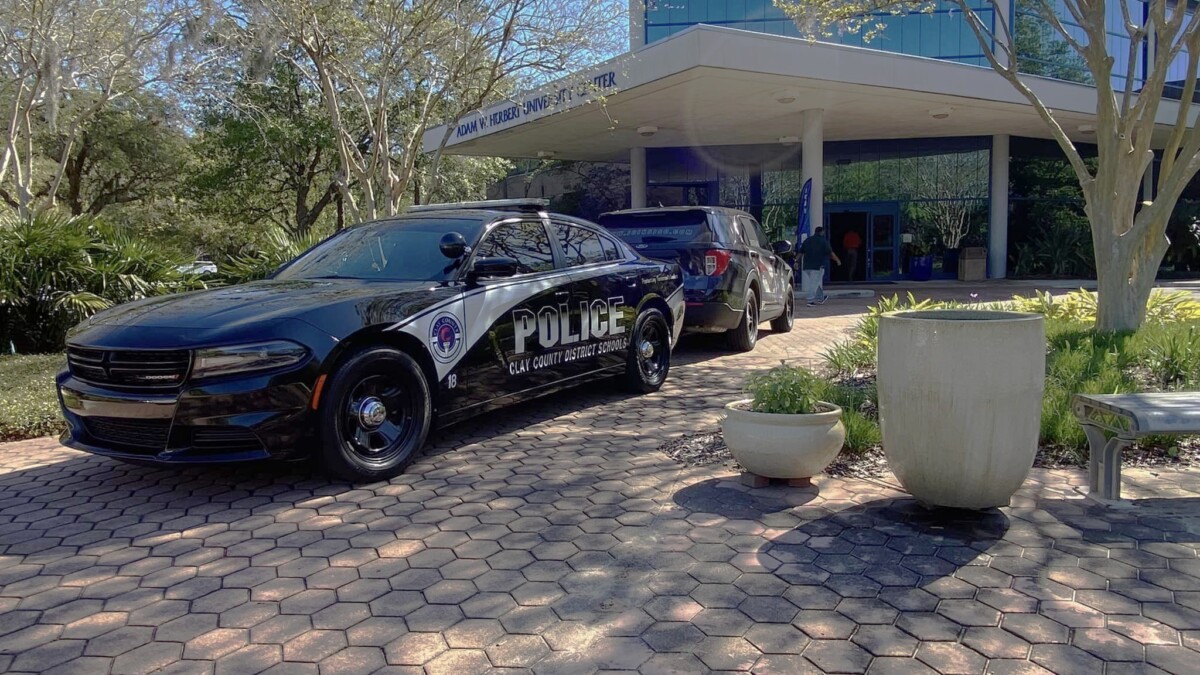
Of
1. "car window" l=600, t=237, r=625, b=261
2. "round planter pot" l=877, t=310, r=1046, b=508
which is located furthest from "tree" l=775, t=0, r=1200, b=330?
"round planter pot" l=877, t=310, r=1046, b=508

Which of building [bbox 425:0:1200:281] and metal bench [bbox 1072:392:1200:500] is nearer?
metal bench [bbox 1072:392:1200:500]

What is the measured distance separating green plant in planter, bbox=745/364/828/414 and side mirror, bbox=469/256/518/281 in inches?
71.6

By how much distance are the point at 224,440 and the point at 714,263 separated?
593 centimetres

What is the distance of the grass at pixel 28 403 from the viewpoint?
630 centimetres

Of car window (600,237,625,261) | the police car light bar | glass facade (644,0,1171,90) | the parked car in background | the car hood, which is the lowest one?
the car hood

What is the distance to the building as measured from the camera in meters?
19.1

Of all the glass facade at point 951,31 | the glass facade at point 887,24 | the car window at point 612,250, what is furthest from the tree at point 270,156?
the car window at point 612,250

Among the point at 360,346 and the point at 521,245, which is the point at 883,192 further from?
the point at 360,346

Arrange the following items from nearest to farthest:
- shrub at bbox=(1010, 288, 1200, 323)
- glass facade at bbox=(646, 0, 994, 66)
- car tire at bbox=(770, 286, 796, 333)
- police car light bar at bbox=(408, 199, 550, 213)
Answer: police car light bar at bbox=(408, 199, 550, 213) → shrub at bbox=(1010, 288, 1200, 323) → car tire at bbox=(770, 286, 796, 333) → glass facade at bbox=(646, 0, 994, 66)

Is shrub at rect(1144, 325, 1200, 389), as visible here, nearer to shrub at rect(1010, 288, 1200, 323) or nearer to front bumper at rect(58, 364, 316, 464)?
shrub at rect(1010, 288, 1200, 323)

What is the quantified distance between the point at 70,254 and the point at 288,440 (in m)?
7.03

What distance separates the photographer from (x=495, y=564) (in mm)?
3662

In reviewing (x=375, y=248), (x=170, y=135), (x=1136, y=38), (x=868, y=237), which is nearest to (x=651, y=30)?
(x=868, y=237)

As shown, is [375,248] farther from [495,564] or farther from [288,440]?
[495,564]
